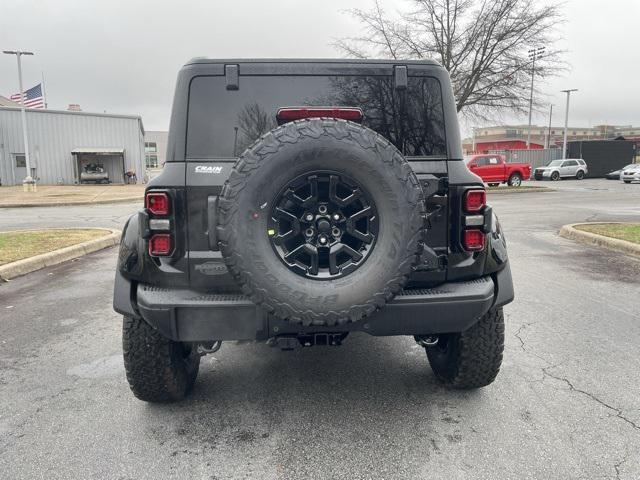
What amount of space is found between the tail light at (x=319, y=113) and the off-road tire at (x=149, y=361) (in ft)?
4.66

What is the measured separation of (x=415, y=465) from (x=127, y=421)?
1.65m

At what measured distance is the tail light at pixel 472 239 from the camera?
103 inches

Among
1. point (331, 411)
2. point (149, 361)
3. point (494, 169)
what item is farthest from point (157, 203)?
point (494, 169)

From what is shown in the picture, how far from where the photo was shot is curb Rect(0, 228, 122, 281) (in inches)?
250

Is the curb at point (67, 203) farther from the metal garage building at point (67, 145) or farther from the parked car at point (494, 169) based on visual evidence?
the parked car at point (494, 169)

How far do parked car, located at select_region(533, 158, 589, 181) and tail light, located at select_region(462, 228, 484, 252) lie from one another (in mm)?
35438

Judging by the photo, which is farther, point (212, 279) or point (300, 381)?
point (300, 381)

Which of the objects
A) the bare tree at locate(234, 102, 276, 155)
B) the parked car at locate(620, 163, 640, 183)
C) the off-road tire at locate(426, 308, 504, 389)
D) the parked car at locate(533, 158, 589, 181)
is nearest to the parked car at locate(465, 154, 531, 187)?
the parked car at locate(533, 158, 589, 181)

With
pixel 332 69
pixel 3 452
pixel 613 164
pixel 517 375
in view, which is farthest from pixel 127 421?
pixel 613 164

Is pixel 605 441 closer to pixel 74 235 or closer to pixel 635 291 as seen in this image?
pixel 635 291

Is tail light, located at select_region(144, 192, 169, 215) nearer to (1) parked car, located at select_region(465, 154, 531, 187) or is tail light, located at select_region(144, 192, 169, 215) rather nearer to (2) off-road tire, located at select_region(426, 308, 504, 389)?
(2) off-road tire, located at select_region(426, 308, 504, 389)

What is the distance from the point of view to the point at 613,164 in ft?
128

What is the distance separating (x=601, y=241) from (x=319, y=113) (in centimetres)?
776

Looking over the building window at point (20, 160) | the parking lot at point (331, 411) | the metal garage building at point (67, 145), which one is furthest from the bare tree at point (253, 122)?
the building window at point (20, 160)
